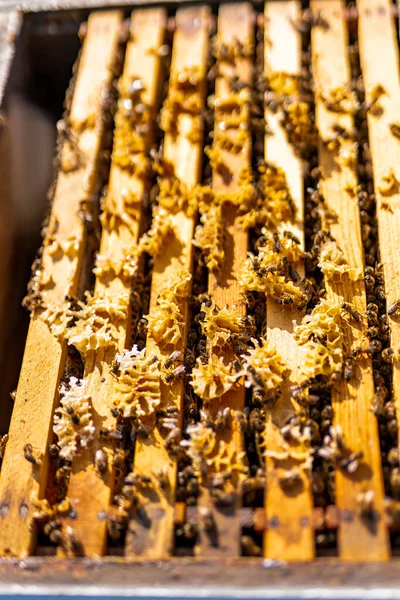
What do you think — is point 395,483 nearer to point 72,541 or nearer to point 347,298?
point 347,298

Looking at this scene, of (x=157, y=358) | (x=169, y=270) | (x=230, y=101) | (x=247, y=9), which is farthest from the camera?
(x=247, y=9)

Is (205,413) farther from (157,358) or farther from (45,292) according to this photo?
(45,292)

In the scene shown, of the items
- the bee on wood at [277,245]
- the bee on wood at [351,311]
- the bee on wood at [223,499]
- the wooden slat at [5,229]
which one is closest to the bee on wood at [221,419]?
the bee on wood at [223,499]

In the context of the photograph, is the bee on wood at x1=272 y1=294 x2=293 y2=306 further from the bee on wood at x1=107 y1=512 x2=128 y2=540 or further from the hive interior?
the bee on wood at x1=107 y1=512 x2=128 y2=540

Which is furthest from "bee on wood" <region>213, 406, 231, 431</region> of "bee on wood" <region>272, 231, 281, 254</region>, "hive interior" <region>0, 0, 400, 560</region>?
"bee on wood" <region>272, 231, 281, 254</region>

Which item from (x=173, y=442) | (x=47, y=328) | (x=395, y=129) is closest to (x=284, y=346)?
(x=173, y=442)

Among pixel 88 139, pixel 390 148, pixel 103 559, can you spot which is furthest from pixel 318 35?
pixel 103 559

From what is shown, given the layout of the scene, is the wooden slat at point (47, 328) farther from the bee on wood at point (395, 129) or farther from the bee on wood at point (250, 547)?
the bee on wood at point (395, 129)
